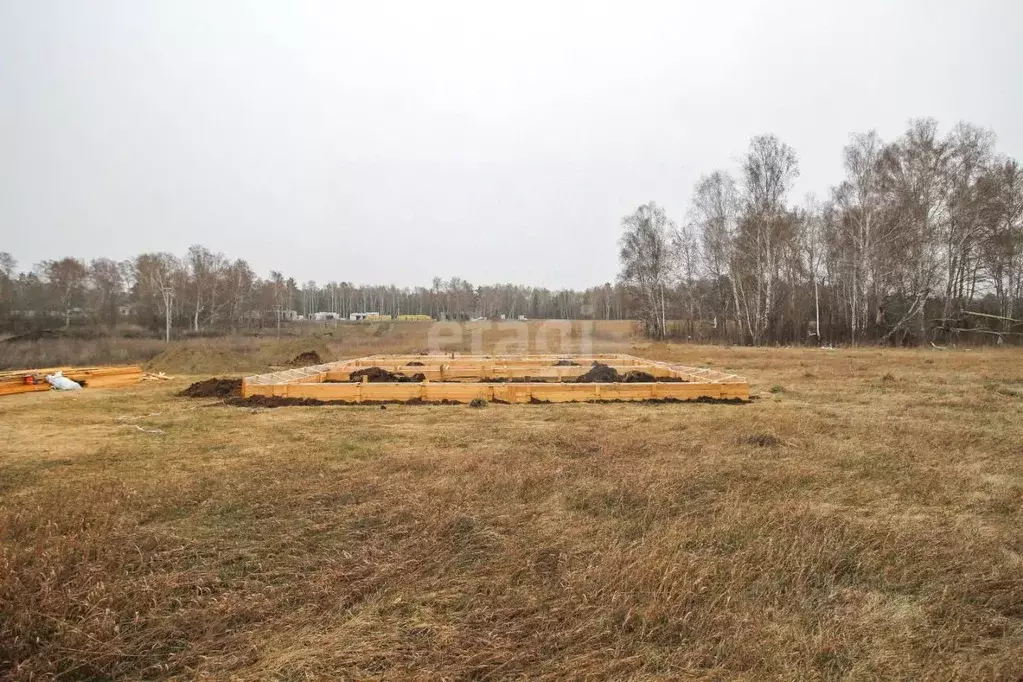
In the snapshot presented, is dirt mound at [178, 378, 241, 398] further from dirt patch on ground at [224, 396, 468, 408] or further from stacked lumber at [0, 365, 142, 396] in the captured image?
stacked lumber at [0, 365, 142, 396]

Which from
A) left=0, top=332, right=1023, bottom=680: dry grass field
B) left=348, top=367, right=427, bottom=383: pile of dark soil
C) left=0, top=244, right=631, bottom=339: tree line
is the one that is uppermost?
left=0, top=244, right=631, bottom=339: tree line

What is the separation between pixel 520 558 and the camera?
295cm

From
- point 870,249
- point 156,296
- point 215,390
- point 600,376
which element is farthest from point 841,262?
point 156,296

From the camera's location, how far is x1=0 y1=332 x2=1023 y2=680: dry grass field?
7.01ft

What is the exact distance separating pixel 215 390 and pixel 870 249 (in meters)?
27.9

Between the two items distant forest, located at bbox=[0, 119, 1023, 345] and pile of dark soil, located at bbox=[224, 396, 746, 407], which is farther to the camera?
distant forest, located at bbox=[0, 119, 1023, 345]

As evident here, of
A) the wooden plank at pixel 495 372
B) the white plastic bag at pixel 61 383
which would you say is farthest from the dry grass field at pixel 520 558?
the white plastic bag at pixel 61 383

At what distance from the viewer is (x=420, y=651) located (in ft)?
7.03

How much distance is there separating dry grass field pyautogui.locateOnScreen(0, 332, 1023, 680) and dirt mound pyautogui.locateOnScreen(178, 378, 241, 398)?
15.1ft

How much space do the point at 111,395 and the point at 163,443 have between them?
6.49 metres

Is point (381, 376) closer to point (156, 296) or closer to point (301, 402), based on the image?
point (301, 402)

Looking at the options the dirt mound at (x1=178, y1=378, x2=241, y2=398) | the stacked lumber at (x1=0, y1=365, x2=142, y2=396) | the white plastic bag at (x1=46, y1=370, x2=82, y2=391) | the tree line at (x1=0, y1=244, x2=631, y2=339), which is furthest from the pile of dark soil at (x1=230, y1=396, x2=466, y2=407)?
the tree line at (x1=0, y1=244, x2=631, y2=339)

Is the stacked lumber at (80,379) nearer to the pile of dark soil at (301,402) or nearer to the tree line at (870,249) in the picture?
the pile of dark soil at (301,402)

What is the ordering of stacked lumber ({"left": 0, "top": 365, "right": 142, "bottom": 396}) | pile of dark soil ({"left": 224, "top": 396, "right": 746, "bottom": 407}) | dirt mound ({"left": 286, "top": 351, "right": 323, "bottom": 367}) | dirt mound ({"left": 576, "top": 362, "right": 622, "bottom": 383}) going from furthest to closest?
dirt mound ({"left": 286, "top": 351, "right": 323, "bottom": 367}) → stacked lumber ({"left": 0, "top": 365, "right": 142, "bottom": 396}) → dirt mound ({"left": 576, "top": 362, "right": 622, "bottom": 383}) → pile of dark soil ({"left": 224, "top": 396, "right": 746, "bottom": 407})
